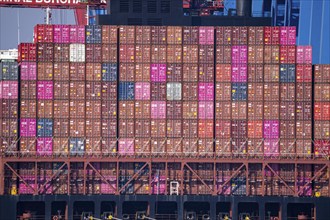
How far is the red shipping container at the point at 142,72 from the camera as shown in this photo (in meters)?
131

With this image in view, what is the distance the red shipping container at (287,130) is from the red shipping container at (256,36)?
7206 mm

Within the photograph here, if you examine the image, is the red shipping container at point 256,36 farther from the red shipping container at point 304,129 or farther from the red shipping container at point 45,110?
the red shipping container at point 45,110

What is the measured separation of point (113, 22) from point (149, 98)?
15.8 m

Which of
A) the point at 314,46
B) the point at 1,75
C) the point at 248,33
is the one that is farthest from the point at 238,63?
the point at 314,46

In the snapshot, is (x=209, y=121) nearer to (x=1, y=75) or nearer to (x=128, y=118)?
(x=128, y=118)

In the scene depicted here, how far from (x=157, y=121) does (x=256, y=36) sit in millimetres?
11287

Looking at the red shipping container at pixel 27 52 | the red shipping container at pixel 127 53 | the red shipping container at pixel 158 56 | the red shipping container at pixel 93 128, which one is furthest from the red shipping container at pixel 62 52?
the red shipping container at pixel 158 56

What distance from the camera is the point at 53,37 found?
13125 cm

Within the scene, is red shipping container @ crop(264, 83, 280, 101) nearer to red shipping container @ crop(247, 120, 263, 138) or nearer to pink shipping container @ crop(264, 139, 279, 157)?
red shipping container @ crop(247, 120, 263, 138)

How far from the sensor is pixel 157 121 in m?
130

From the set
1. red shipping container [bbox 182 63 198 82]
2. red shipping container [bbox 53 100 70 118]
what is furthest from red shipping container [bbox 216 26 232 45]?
red shipping container [bbox 53 100 70 118]

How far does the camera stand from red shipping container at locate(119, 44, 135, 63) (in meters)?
131

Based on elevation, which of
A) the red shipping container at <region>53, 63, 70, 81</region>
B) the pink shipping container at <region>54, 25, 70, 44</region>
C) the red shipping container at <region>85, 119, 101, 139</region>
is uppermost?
the pink shipping container at <region>54, 25, 70, 44</region>

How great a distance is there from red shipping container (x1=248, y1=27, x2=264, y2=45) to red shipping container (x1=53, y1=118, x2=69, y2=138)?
17233 millimetres
